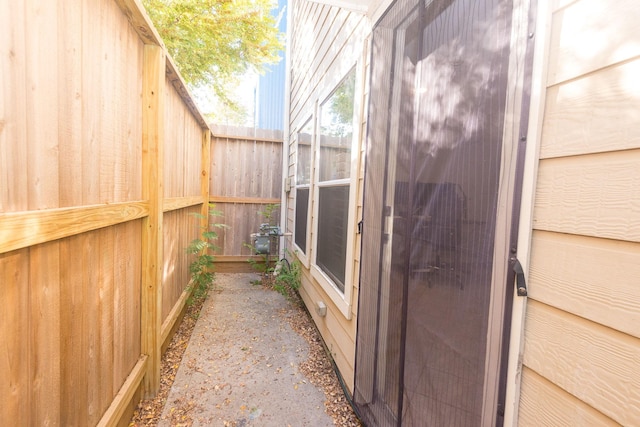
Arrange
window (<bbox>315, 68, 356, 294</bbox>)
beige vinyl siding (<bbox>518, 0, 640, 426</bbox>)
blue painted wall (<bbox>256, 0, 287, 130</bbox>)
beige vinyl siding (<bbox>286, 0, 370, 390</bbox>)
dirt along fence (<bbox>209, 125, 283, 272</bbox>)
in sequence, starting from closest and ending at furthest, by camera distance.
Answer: beige vinyl siding (<bbox>518, 0, 640, 426</bbox>) → beige vinyl siding (<bbox>286, 0, 370, 390</bbox>) → window (<bbox>315, 68, 356, 294</bbox>) → dirt along fence (<bbox>209, 125, 283, 272</bbox>) → blue painted wall (<bbox>256, 0, 287, 130</bbox>)

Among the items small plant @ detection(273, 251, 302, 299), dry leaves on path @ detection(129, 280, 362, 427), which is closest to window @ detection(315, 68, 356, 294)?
dry leaves on path @ detection(129, 280, 362, 427)

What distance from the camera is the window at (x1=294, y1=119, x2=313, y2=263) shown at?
144 inches

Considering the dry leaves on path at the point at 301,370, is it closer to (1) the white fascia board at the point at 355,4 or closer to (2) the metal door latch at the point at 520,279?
(2) the metal door latch at the point at 520,279

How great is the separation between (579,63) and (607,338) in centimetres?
64

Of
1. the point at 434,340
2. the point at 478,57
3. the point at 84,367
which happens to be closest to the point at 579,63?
the point at 478,57

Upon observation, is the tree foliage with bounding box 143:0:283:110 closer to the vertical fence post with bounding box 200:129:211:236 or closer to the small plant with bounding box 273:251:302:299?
the vertical fence post with bounding box 200:129:211:236

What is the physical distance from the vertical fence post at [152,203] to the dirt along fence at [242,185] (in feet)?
9.64

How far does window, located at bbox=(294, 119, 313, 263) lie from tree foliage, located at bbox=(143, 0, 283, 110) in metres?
3.19

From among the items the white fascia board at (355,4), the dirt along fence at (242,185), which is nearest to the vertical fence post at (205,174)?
the dirt along fence at (242,185)

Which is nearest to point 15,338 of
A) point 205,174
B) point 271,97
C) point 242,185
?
point 205,174

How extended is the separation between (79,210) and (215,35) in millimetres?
5949

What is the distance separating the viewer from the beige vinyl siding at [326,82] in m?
2.05

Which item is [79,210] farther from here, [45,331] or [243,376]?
[243,376]

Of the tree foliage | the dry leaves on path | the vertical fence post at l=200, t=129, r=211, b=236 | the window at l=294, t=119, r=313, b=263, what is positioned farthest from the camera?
the tree foliage
